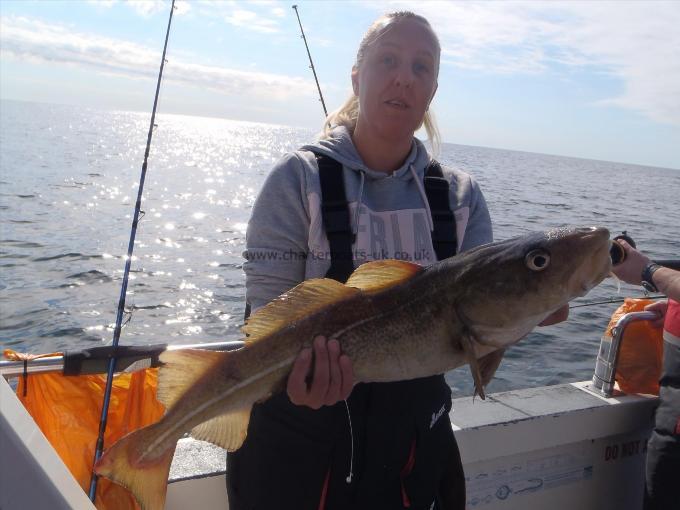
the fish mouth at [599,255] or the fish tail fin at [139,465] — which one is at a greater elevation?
the fish mouth at [599,255]

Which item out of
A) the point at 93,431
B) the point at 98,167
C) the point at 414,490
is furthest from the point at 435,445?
A: the point at 98,167

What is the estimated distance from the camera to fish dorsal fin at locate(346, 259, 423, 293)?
7.47 ft

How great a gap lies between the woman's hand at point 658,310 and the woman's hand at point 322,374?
11.9 ft

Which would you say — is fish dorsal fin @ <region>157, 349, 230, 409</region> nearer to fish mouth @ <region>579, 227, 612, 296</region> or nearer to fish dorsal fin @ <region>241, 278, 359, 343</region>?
fish dorsal fin @ <region>241, 278, 359, 343</region>

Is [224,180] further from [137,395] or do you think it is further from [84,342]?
[137,395]

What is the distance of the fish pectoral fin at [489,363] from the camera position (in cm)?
234

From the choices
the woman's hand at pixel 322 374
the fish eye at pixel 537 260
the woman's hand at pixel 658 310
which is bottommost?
the woman's hand at pixel 658 310

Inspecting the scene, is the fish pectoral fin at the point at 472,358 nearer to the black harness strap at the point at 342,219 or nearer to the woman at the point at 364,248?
the woman at the point at 364,248

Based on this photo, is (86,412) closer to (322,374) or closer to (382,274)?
(322,374)

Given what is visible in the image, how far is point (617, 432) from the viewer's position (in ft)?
15.3

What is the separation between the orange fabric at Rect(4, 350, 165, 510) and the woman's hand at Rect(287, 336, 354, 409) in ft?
4.66

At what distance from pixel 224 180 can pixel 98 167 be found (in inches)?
347

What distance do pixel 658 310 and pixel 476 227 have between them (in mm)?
2711

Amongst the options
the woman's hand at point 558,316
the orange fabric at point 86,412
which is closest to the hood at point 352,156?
the woman's hand at point 558,316
